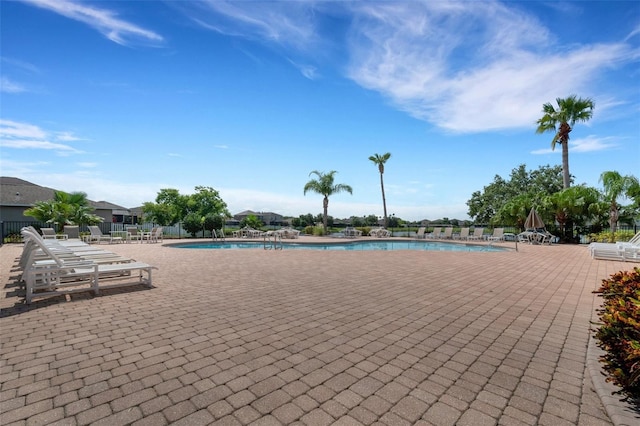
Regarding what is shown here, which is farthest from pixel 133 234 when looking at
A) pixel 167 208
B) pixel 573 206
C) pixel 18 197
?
pixel 573 206

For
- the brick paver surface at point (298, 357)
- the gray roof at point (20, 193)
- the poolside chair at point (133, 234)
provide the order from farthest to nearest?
the gray roof at point (20, 193)
the poolside chair at point (133, 234)
the brick paver surface at point (298, 357)

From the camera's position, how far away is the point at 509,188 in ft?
114

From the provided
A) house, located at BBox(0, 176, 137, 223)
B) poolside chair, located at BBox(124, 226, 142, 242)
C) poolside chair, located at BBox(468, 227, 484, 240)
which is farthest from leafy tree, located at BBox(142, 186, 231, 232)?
poolside chair, located at BBox(468, 227, 484, 240)

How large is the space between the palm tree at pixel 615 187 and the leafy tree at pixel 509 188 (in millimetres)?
15160

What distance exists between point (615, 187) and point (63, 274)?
2395 cm

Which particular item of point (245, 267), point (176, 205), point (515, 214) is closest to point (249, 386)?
point (245, 267)

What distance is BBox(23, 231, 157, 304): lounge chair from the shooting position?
4840 millimetres

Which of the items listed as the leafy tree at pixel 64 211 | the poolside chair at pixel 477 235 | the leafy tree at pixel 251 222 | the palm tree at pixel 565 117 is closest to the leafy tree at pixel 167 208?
the leafy tree at pixel 251 222

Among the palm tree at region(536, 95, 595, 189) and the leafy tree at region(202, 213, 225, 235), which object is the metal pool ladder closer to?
the leafy tree at region(202, 213, 225, 235)

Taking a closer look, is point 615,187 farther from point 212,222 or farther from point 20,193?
point 20,193

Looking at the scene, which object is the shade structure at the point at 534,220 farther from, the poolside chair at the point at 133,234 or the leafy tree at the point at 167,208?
the leafy tree at the point at 167,208

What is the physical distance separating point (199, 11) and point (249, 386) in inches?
384

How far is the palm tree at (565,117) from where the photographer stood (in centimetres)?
2147

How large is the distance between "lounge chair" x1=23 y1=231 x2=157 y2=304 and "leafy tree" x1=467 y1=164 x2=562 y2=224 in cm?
3457
